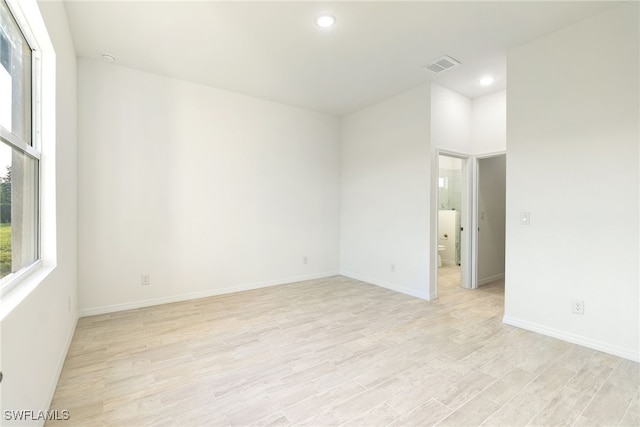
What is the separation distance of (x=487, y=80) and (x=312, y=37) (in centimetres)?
240

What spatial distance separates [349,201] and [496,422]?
3829mm

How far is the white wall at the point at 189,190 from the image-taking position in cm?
332

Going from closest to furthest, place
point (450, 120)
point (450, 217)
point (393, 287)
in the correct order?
point (450, 120) → point (393, 287) → point (450, 217)

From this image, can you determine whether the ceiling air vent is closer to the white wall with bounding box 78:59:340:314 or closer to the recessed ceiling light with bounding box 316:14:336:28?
the recessed ceiling light with bounding box 316:14:336:28

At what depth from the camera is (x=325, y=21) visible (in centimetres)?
257

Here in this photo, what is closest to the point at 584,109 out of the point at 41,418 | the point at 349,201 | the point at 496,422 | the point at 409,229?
the point at 409,229

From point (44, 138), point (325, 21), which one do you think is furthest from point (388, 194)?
point (44, 138)

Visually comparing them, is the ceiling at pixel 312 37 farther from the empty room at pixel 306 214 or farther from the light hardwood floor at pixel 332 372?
the light hardwood floor at pixel 332 372

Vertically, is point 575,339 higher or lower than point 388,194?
lower

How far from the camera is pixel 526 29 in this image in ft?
8.84
